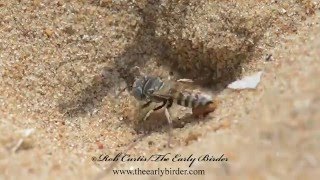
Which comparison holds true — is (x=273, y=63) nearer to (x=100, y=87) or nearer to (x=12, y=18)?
(x=100, y=87)

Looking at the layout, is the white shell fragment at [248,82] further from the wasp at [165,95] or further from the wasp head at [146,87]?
the wasp head at [146,87]

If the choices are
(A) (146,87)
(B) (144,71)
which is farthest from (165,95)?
(B) (144,71)

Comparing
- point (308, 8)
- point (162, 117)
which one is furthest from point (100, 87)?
point (308, 8)

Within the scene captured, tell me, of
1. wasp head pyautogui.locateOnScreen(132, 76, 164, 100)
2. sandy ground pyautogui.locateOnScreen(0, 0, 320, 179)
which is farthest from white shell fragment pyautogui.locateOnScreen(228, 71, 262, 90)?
wasp head pyautogui.locateOnScreen(132, 76, 164, 100)

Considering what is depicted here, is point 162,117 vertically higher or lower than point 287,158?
lower

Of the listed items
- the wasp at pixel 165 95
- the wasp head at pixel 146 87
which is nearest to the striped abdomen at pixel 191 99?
the wasp at pixel 165 95

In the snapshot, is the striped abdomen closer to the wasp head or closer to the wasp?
the wasp
